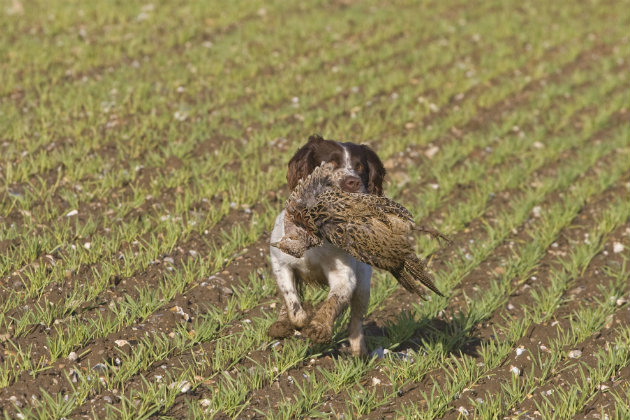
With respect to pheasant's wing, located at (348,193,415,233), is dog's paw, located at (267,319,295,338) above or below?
below

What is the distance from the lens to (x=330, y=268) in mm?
4852

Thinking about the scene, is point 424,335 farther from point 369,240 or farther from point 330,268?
point 369,240

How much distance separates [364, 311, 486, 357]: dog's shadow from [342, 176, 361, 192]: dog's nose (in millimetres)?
1091

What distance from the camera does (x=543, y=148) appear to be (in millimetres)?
9461

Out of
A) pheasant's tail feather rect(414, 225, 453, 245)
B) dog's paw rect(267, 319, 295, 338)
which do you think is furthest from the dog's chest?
pheasant's tail feather rect(414, 225, 453, 245)

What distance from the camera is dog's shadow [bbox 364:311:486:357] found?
537cm

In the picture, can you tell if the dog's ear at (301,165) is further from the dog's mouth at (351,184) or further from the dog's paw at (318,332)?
the dog's paw at (318,332)

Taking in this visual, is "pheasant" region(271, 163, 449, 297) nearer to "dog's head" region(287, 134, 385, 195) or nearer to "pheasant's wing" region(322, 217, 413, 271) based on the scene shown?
"pheasant's wing" region(322, 217, 413, 271)

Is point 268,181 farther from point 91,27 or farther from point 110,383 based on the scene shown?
point 91,27

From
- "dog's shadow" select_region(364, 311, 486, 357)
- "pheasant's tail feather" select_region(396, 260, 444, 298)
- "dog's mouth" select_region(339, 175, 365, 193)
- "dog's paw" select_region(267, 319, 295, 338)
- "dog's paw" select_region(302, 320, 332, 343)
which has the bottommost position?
"dog's shadow" select_region(364, 311, 486, 357)

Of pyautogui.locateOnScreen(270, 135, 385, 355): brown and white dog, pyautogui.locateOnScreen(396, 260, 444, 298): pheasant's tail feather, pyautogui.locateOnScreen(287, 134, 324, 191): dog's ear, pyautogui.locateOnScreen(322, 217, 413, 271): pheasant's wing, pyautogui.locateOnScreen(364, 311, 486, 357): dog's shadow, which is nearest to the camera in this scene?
pyautogui.locateOnScreen(322, 217, 413, 271): pheasant's wing

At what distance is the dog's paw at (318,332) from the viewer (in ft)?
14.8

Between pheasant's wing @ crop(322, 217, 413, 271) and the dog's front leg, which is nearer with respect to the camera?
pheasant's wing @ crop(322, 217, 413, 271)

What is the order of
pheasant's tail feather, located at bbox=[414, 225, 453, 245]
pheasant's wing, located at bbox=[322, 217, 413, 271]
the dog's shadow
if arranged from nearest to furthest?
pheasant's tail feather, located at bbox=[414, 225, 453, 245]
pheasant's wing, located at bbox=[322, 217, 413, 271]
the dog's shadow
